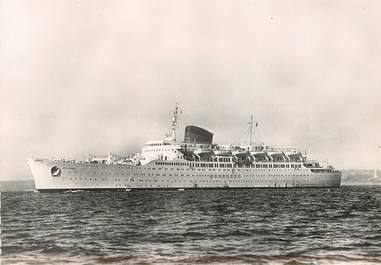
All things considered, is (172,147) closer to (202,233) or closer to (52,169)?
(52,169)

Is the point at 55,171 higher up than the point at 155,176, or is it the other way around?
the point at 55,171

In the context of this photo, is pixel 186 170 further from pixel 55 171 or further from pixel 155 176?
pixel 55 171

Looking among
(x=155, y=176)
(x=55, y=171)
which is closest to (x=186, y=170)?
(x=155, y=176)

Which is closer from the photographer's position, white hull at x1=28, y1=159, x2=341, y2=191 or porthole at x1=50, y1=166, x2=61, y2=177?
porthole at x1=50, y1=166, x2=61, y2=177

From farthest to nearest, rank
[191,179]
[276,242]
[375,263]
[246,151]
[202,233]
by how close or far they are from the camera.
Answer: [246,151] → [191,179] → [202,233] → [276,242] → [375,263]

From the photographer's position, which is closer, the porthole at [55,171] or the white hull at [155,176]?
the porthole at [55,171]

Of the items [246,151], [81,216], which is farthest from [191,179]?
[81,216]
